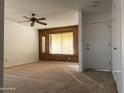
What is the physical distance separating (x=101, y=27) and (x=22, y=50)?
4.80 metres

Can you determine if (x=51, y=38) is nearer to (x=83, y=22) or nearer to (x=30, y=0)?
(x=83, y=22)

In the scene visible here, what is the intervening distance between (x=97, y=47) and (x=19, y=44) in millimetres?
4504

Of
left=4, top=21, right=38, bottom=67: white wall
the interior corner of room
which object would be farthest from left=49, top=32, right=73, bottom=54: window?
left=4, top=21, right=38, bottom=67: white wall

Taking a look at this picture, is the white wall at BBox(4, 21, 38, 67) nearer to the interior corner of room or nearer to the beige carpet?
the interior corner of room

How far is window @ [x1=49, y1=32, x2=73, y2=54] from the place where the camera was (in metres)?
8.39

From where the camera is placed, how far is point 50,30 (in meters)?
8.97

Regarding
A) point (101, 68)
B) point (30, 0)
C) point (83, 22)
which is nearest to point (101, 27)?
point (83, 22)

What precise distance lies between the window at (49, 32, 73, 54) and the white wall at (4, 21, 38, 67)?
1.16 meters

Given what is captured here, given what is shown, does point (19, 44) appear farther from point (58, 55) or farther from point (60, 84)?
point (60, 84)

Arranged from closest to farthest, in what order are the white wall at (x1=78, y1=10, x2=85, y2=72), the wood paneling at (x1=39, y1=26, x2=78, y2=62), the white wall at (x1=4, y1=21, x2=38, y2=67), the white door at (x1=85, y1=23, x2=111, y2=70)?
the white wall at (x1=78, y1=10, x2=85, y2=72), the white door at (x1=85, y1=23, x2=111, y2=70), the white wall at (x1=4, y1=21, x2=38, y2=67), the wood paneling at (x1=39, y1=26, x2=78, y2=62)

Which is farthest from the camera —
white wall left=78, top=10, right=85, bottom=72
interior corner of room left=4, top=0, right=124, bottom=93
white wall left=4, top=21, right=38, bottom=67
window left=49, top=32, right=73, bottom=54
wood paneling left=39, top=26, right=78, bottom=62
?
window left=49, top=32, right=73, bottom=54

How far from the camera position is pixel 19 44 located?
7.23 metres

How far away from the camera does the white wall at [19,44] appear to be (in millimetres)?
6383

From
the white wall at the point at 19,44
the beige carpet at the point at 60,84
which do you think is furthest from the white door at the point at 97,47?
the white wall at the point at 19,44
